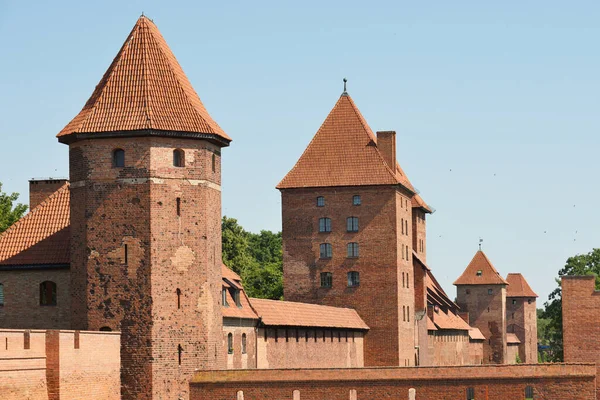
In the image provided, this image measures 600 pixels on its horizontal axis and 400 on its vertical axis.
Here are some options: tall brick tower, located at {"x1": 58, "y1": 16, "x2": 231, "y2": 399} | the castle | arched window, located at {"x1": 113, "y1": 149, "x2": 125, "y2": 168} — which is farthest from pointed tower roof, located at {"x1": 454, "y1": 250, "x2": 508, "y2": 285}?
arched window, located at {"x1": 113, "y1": 149, "x2": 125, "y2": 168}

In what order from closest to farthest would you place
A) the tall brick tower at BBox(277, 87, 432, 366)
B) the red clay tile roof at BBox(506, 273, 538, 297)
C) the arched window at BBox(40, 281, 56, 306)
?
1. the arched window at BBox(40, 281, 56, 306)
2. the tall brick tower at BBox(277, 87, 432, 366)
3. the red clay tile roof at BBox(506, 273, 538, 297)

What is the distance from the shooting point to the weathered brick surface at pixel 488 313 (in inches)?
4336

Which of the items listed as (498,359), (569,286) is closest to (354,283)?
(569,286)

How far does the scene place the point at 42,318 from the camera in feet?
144

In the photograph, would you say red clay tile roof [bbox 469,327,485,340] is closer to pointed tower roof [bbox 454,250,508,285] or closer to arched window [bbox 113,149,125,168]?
pointed tower roof [bbox 454,250,508,285]

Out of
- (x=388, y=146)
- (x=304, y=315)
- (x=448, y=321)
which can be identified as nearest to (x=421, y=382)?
(x=304, y=315)

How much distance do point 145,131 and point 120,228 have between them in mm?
3039

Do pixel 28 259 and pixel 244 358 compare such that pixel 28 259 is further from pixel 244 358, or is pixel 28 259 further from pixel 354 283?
pixel 354 283

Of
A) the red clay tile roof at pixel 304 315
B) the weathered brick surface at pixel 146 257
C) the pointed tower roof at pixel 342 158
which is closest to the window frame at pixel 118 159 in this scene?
the weathered brick surface at pixel 146 257

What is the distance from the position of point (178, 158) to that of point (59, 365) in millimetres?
8363

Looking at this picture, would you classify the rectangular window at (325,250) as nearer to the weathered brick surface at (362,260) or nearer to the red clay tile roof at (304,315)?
the weathered brick surface at (362,260)

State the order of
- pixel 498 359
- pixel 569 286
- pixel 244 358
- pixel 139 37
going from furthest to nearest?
pixel 498 359 < pixel 569 286 < pixel 244 358 < pixel 139 37

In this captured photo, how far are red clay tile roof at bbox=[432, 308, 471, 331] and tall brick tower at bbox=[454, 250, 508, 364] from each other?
20.3 m

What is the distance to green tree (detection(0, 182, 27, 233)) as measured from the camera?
6650 cm
